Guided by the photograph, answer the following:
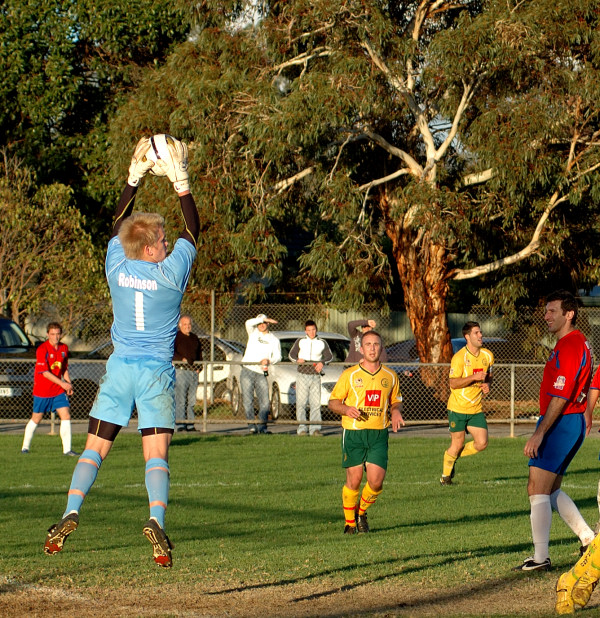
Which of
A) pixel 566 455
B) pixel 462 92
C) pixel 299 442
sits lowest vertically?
pixel 299 442

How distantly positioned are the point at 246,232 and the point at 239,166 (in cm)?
149

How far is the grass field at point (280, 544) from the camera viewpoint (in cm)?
713

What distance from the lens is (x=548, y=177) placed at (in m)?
22.2

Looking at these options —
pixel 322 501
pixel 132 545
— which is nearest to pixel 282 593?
pixel 132 545

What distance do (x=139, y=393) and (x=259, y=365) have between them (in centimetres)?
1376

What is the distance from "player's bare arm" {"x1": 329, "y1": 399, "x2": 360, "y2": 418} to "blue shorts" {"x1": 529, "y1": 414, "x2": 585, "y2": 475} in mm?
2062

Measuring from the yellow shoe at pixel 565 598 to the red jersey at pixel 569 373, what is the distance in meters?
1.55

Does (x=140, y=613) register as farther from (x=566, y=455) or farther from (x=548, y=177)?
(x=548, y=177)

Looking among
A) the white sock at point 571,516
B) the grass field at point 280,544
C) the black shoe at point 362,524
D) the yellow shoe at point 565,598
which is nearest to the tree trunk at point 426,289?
the grass field at point 280,544

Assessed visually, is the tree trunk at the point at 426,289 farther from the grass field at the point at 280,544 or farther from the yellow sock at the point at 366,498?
the yellow sock at the point at 366,498

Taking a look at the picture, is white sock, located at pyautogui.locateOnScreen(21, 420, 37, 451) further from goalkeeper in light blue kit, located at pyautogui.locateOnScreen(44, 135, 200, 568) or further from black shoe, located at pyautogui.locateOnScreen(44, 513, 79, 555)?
black shoe, located at pyautogui.locateOnScreen(44, 513, 79, 555)

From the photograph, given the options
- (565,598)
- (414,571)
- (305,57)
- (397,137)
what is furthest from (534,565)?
(397,137)

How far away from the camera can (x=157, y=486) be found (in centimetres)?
630

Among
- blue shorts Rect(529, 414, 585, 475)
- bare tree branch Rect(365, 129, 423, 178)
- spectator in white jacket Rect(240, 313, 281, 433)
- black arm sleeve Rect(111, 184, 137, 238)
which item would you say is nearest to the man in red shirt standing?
spectator in white jacket Rect(240, 313, 281, 433)
